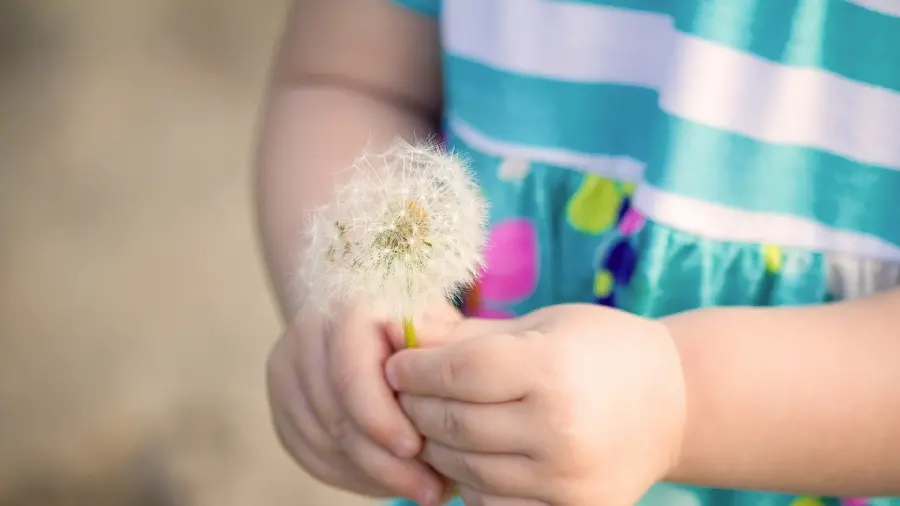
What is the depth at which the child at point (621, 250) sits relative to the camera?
351 millimetres

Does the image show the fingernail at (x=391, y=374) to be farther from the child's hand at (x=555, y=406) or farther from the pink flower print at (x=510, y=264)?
the pink flower print at (x=510, y=264)

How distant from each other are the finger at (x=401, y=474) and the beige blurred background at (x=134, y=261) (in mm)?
703

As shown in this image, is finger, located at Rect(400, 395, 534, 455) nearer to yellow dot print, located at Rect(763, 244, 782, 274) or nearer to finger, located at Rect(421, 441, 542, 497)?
finger, located at Rect(421, 441, 542, 497)

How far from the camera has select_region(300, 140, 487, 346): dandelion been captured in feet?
0.99

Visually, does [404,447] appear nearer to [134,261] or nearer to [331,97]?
[331,97]

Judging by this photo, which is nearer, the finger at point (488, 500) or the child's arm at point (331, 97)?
the finger at point (488, 500)

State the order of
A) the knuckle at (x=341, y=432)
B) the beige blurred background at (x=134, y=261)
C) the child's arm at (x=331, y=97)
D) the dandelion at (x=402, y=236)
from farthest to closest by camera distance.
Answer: the beige blurred background at (x=134, y=261) → the child's arm at (x=331, y=97) → the knuckle at (x=341, y=432) → the dandelion at (x=402, y=236)

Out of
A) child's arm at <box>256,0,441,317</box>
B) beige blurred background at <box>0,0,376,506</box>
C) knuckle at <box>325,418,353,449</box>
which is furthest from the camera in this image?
beige blurred background at <box>0,0,376,506</box>

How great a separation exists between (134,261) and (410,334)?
1.00 m

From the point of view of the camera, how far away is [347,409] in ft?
1.29

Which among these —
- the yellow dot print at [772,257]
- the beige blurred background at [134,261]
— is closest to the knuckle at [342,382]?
the yellow dot print at [772,257]

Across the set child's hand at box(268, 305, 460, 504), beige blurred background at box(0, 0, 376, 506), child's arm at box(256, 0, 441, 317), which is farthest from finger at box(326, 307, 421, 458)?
beige blurred background at box(0, 0, 376, 506)

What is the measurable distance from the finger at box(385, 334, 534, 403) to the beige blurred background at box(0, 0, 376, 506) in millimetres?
771

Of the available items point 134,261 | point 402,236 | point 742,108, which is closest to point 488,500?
point 402,236
